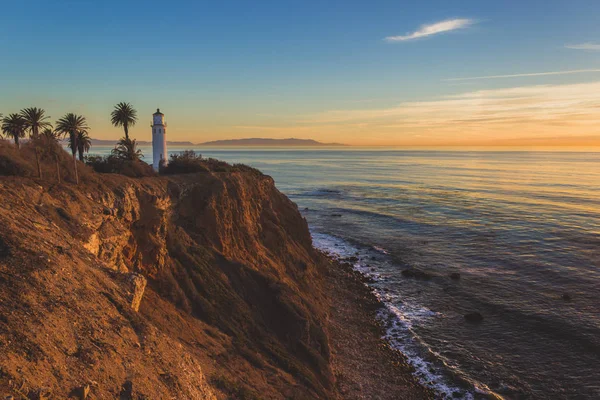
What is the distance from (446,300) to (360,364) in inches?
589

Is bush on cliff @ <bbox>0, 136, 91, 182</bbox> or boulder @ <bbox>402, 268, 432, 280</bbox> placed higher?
bush on cliff @ <bbox>0, 136, 91, 182</bbox>

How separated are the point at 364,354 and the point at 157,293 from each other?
15877 mm

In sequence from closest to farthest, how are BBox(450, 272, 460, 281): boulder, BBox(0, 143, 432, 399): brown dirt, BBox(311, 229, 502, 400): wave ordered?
BBox(0, 143, 432, 399): brown dirt
BBox(311, 229, 502, 400): wave
BBox(450, 272, 460, 281): boulder

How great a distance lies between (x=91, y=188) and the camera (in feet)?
69.7

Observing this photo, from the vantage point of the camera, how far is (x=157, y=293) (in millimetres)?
21578

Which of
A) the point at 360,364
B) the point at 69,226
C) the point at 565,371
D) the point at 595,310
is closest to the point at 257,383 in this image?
the point at 360,364

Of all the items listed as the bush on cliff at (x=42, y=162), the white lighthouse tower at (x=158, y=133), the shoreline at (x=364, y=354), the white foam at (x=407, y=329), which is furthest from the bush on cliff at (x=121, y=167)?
the white foam at (x=407, y=329)

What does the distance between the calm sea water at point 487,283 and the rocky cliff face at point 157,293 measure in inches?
381

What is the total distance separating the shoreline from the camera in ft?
78.8

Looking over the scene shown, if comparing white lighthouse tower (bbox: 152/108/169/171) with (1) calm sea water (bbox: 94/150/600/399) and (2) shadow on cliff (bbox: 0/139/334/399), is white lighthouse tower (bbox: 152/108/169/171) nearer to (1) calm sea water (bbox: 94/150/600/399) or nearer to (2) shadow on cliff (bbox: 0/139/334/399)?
(2) shadow on cliff (bbox: 0/139/334/399)

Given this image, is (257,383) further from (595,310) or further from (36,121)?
(595,310)

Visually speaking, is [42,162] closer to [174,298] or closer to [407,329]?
[174,298]

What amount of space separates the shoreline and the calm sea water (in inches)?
49.8

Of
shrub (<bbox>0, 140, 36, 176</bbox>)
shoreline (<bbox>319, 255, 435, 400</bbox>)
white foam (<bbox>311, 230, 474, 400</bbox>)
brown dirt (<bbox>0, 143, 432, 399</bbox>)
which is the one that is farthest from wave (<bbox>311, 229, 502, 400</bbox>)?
shrub (<bbox>0, 140, 36, 176</bbox>)
